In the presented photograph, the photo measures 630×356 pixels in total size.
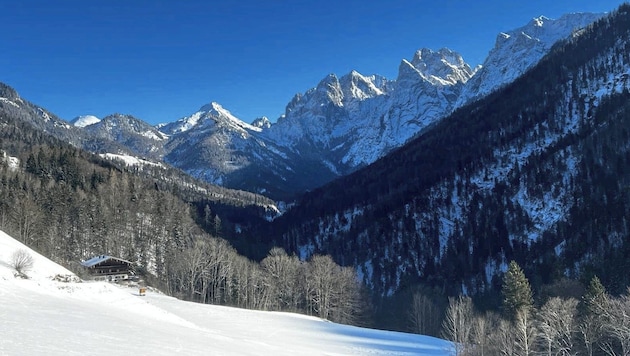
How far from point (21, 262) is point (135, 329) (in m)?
24.1

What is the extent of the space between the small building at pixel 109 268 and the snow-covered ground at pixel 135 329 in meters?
41.2

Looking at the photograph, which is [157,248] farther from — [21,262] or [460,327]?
[460,327]

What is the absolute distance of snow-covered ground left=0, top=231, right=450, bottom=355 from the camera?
1044 inches

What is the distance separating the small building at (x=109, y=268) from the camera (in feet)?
337

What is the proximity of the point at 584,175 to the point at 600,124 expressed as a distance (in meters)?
33.6

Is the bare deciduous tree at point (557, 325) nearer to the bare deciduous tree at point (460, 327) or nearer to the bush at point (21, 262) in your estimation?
the bare deciduous tree at point (460, 327)

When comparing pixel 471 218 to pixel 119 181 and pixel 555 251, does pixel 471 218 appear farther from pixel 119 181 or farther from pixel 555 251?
pixel 119 181

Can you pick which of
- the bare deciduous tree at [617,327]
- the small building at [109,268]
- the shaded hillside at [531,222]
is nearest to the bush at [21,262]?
the small building at [109,268]

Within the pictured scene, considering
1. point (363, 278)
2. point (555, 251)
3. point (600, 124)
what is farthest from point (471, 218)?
point (600, 124)

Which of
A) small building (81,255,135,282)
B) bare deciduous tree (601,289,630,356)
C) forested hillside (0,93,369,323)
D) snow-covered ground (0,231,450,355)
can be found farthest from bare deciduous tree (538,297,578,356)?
small building (81,255,135,282)

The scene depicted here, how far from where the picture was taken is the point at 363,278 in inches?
6998

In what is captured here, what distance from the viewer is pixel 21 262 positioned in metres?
50.2

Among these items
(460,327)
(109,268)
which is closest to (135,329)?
(460,327)

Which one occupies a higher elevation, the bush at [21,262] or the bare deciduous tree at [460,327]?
the bush at [21,262]
